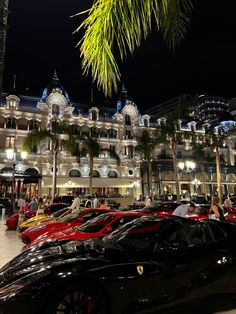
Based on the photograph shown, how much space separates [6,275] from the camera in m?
4.03

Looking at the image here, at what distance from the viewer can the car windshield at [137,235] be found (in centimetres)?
454

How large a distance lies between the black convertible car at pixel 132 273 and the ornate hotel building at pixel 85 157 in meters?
29.4

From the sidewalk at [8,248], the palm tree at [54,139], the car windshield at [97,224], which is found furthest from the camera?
the palm tree at [54,139]

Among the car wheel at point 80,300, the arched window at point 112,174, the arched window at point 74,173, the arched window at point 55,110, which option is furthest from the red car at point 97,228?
the arched window at point 112,174

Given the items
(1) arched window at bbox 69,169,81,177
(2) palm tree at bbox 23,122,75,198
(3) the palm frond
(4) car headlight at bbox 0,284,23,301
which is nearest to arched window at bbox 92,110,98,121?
(1) arched window at bbox 69,169,81,177

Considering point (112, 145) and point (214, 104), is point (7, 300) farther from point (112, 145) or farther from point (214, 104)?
point (214, 104)

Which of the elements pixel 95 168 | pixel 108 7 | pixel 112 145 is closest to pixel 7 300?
pixel 108 7

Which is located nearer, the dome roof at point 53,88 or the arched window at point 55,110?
the arched window at point 55,110

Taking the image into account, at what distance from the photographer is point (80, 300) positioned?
3545 mm

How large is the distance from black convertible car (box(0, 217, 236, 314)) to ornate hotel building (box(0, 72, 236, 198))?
2943cm

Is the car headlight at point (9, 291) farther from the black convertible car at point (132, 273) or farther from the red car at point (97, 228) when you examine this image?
the red car at point (97, 228)

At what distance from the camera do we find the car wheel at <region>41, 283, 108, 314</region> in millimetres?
3480

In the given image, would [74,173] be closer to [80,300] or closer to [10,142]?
[10,142]

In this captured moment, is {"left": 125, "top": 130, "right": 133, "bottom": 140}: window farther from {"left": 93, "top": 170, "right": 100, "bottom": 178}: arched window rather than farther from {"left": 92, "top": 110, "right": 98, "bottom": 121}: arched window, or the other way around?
{"left": 93, "top": 170, "right": 100, "bottom": 178}: arched window
